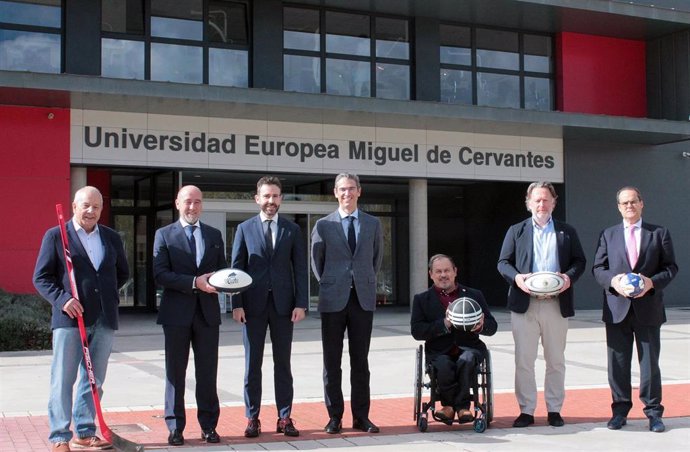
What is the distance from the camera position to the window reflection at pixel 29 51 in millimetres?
16359

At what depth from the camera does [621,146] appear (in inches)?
845

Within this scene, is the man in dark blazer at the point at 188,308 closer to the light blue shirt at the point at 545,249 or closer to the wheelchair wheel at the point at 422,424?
the wheelchair wheel at the point at 422,424

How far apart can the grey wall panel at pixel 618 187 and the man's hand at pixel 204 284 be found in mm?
15683

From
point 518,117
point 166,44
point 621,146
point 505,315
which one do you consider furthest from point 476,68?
point 166,44

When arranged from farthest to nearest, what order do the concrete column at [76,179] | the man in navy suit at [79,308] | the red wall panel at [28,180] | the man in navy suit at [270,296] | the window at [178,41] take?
the window at [178,41] → the concrete column at [76,179] → the red wall panel at [28,180] → the man in navy suit at [270,296] → the man in navy suit at [79,308]

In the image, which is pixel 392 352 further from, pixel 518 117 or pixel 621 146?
pixel 621 146

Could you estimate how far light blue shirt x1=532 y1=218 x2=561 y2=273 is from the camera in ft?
23.5

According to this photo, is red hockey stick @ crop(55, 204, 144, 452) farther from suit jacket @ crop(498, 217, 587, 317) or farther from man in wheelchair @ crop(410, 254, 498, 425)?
suit jacket @ crop(498, 217, 587, 317)

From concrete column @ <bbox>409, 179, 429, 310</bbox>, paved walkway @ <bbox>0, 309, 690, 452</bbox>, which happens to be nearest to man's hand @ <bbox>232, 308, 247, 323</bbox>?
paved walkway @ <bbox>0, 309, 690, 452</bbox>

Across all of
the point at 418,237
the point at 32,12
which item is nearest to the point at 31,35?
the point at 32,12

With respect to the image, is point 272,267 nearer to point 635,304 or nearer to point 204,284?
point 204,284

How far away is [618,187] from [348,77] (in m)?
7.32

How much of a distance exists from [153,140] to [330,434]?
11615 mm

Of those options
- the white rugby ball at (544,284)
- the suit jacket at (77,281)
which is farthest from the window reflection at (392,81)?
the suit jacket at (77,281)
